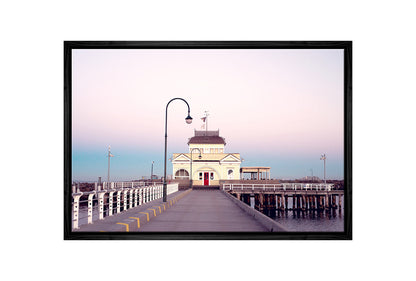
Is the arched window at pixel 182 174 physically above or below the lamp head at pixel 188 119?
below

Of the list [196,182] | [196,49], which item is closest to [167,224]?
[196,49]

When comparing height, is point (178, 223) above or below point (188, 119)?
below

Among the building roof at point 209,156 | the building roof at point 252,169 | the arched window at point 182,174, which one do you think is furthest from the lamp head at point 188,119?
the building roof at point 252,169

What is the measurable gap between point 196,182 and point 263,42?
45.8 meters

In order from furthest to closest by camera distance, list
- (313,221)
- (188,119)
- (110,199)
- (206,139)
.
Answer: (206,139) → (313,221) → (188,119) → (110,199)

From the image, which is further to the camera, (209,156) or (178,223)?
(209,156)

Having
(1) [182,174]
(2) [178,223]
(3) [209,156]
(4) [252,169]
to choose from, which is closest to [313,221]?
(1) [182,174]

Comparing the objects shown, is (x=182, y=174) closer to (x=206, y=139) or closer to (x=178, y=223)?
(x=206, y=139)

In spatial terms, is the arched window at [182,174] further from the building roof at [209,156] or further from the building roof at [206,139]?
the building roof at [206,139]

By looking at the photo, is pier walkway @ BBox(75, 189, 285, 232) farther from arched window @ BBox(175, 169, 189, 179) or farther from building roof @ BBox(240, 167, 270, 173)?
building roof @ BBox(240, 167, 270, 173)

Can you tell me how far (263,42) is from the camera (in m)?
10.1

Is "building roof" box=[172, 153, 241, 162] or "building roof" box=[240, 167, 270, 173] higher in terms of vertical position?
"building roof" box=[172, 153, 241, 162]

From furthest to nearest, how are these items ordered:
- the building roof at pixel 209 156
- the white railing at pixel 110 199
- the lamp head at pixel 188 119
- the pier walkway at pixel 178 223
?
the building roof at pixel 209 156
the lamp head at pixel 188 119
the pier walkway at pixel 178 223
the white railing at pixel 110 199

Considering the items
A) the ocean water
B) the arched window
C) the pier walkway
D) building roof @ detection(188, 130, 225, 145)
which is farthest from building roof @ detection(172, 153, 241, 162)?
the pier walkway
